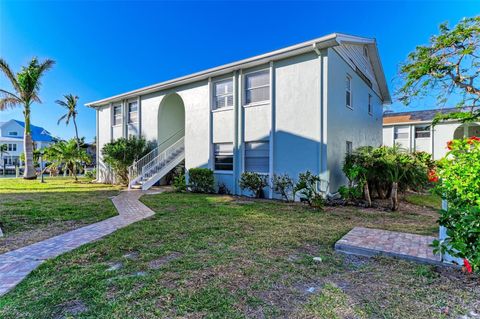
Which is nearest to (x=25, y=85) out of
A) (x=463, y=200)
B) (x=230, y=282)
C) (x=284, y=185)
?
(x=284, y=185)

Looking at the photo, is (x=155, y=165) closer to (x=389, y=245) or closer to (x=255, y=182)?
(x=255, y=182)

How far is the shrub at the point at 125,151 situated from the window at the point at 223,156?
5.45m

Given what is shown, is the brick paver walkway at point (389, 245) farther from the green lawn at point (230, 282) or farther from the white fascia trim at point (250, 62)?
the white fascia trim at point (250, 62)

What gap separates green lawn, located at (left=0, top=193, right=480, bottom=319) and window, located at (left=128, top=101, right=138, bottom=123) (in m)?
13.2

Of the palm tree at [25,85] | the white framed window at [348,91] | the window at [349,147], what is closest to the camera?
the white framed window at [348,91]

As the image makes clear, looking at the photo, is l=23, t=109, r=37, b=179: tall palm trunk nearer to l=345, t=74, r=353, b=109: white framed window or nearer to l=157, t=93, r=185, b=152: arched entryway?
l=157, t=93, r=185, b=152: arched entryway

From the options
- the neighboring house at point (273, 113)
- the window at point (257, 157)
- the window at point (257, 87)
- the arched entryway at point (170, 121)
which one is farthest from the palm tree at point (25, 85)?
the window at point (257, 157)

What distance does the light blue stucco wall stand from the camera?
10023 mm

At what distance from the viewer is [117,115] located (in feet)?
61.4

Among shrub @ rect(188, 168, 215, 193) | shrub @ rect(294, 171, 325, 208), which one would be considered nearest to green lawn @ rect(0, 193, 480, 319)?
shrub @ rect(294, 171, 325, 208)

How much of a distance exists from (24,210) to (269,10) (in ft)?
48.3

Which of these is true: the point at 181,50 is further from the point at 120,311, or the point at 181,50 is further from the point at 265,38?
the point at 120,311

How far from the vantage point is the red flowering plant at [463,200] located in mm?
2912

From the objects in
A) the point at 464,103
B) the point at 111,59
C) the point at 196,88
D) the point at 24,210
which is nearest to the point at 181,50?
the point at 111,59
